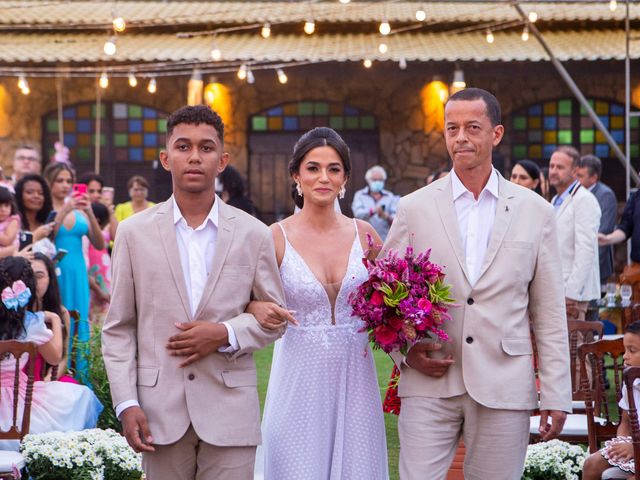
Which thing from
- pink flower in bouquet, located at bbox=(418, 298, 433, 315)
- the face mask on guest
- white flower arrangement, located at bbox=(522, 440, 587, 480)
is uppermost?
the face mask on guest

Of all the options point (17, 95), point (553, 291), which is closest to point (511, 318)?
point (553, 291)

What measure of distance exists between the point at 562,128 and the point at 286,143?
4.90 m

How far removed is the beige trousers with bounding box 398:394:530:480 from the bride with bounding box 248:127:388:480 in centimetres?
82

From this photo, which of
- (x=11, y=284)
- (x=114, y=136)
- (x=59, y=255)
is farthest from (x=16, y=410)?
(x=114, y=136)

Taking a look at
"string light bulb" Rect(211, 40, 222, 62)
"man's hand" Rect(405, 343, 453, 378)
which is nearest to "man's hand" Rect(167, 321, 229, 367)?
"man's hand" Rect(405, 343, 453, 378)

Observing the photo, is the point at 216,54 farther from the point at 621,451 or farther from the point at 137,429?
the point at 137,429

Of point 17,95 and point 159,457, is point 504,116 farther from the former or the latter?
point 159,457

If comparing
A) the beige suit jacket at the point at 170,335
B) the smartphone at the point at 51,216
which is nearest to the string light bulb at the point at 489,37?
the smartphone at the point at 51,216

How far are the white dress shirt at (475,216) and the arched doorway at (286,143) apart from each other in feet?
51.4

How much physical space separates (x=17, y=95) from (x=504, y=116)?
8482 mm

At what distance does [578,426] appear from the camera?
6.92m

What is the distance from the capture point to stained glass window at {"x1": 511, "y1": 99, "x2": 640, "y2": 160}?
67.5 feet

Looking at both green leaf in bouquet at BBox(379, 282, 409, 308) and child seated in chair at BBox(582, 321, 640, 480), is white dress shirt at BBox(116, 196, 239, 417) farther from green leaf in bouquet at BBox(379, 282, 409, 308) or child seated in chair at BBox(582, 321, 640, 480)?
child seated in chair at BBox(582, 321, 640, 480)

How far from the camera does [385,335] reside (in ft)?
14.7
